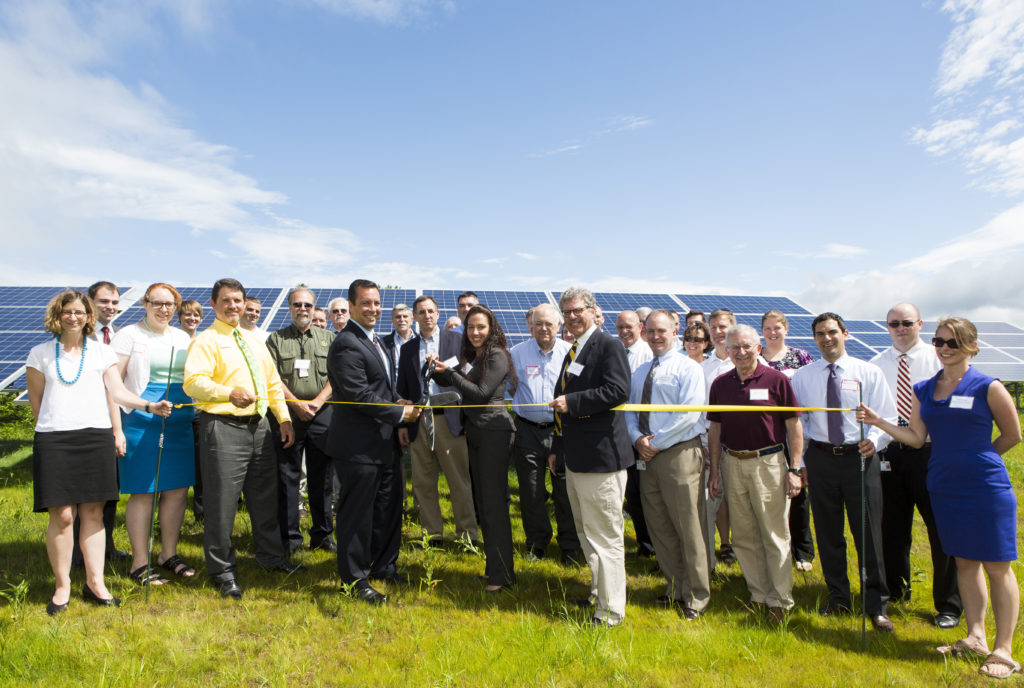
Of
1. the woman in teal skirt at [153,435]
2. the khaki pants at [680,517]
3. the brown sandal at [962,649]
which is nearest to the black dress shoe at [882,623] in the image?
the brown sandal at [962,649]

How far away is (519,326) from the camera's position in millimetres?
12555

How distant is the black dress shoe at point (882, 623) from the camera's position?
392cm

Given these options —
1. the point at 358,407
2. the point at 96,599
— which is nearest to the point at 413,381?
the point at 358,407

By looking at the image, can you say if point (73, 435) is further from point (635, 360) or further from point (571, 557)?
point (635, 360)

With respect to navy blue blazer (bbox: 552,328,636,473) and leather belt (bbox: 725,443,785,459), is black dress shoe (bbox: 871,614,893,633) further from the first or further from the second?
navy blue blazer (bbox: 552,328,636,473)

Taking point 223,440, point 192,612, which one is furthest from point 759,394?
point 192,612

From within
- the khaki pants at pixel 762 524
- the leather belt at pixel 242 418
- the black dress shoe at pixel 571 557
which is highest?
the leather belt at pixel 242 418

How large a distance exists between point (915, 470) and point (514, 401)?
3312 mm

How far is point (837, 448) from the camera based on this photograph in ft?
13.6

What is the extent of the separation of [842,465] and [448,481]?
3.52m

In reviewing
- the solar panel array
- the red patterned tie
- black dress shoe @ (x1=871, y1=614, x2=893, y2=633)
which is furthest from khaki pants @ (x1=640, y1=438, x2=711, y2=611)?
the solar panel array

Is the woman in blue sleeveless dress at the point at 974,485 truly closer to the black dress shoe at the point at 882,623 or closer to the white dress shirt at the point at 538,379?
the black dress shoe at the point at 882,623

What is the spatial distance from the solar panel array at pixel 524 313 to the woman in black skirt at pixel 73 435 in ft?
23.6

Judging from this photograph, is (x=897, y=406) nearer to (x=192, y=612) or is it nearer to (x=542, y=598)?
(x=542, y=598)
